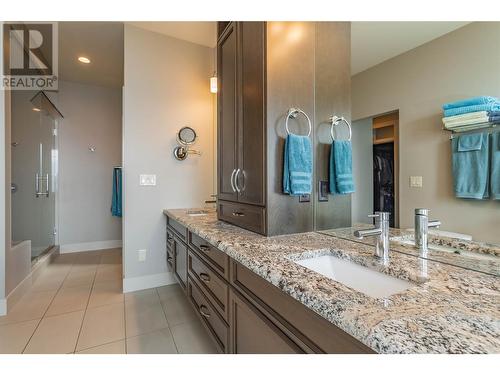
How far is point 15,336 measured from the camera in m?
1.72

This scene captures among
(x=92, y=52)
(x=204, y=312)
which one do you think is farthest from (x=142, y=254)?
(x=92, y=52)

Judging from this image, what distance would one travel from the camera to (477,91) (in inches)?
31.9

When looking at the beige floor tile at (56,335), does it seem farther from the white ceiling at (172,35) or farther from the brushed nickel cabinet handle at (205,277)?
the white ceiling at (172,35)

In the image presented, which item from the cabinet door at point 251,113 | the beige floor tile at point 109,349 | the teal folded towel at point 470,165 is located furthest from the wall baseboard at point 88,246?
the teal folded towel at point 470,165

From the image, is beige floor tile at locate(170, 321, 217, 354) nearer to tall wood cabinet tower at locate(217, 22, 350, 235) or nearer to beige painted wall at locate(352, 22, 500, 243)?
A: tall wood cabinet tower at locate(217, 22, 350, 235)

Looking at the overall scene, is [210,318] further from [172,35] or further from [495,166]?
[172,35]

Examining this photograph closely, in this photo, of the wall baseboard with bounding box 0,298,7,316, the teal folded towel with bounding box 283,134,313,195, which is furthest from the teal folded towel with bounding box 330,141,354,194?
the wall baseboard with bounding box 0,298,7,316

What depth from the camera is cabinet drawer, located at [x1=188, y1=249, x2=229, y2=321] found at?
119 centimetres

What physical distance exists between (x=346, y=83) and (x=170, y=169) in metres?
1.95

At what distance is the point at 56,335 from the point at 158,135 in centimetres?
186

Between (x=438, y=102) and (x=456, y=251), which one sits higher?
(x=438, y=102)

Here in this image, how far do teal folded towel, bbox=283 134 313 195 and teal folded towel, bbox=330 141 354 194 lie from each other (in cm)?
18

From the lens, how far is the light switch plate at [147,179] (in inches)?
98.8

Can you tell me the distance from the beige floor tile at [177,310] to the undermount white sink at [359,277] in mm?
1357
